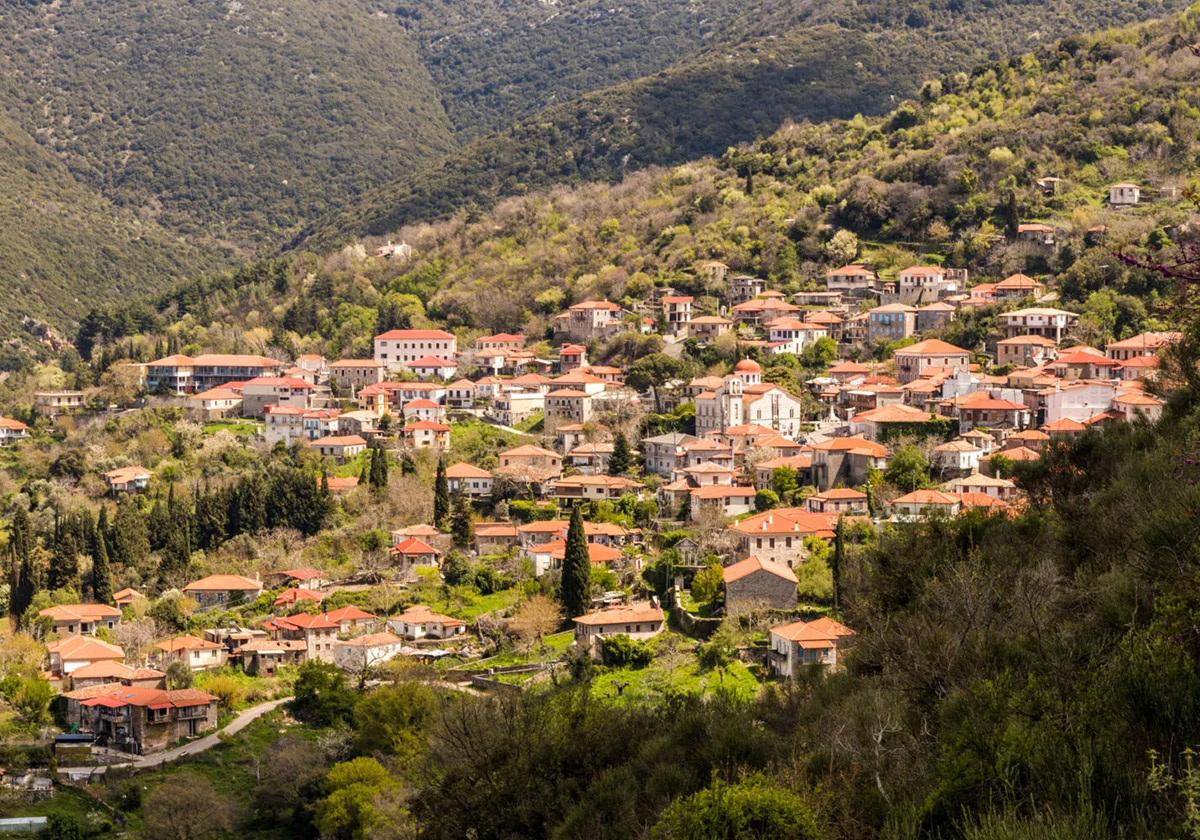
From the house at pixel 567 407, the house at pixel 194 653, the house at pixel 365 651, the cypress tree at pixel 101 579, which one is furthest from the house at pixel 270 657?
the house at pixel 567 407

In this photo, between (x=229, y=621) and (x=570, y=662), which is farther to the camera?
(x=229, y=621)

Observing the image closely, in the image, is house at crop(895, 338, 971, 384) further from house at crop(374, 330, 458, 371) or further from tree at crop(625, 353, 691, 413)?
house at crop(374, 330, 458, 371)

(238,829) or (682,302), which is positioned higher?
(682,302)

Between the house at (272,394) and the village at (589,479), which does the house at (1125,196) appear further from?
the house at (272,394)

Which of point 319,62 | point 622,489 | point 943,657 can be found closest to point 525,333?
point 622,489

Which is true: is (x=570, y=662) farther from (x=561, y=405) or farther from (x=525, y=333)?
(x=525, y=333)

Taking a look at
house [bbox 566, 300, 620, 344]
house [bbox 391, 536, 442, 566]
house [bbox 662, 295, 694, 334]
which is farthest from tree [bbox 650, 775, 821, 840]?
house [bbox 566, 300, 620, 344]
